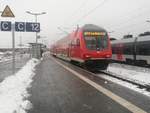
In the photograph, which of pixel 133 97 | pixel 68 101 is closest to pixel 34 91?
pixel 68 101

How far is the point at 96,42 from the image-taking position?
987 inches

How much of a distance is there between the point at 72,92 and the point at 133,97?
2.34m

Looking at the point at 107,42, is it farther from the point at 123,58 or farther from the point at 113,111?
the point at 113,111

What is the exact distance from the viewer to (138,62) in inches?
1246

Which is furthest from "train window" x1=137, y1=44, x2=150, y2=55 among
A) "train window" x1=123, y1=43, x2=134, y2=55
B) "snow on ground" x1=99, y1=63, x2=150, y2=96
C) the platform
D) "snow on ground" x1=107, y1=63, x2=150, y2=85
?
the platform

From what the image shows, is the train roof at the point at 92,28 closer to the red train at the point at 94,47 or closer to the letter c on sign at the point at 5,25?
the red train at the point at 94,47

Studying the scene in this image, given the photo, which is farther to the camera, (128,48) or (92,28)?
(128,48)

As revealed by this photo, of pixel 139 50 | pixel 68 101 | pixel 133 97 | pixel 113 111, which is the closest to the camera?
pixel 113 111

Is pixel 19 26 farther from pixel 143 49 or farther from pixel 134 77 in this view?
pixel 143 49

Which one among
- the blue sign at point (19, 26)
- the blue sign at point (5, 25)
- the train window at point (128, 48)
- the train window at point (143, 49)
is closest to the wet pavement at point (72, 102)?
the blue sign at point (5, 25)

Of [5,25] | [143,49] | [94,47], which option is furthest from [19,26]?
[143,49]

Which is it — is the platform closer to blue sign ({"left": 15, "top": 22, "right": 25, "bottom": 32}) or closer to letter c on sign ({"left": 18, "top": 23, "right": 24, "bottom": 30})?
blue sign ({"left": 15, "top": 22, "right": 25, "bottom": 32})

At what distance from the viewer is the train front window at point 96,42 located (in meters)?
24.8

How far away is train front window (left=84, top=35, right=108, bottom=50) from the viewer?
24828 mm
